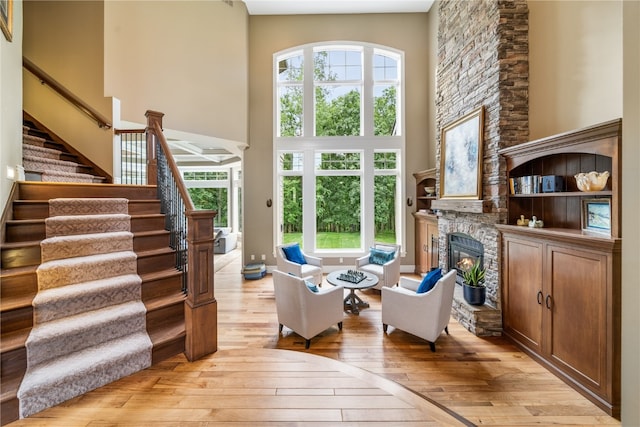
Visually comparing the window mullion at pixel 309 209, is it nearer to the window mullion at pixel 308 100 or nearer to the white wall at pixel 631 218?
the window mullion at pixel 308 100

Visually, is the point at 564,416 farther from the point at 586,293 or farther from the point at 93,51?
the point at 93,51

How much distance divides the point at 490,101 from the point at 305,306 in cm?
349

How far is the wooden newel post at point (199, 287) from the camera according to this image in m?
2.24

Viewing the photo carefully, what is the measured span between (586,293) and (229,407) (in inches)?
120

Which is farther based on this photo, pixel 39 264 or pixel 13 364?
pixel 39 264

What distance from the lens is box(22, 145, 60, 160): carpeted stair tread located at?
3.30m

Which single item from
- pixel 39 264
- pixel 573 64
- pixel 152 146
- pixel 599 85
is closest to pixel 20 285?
pixel 39 264

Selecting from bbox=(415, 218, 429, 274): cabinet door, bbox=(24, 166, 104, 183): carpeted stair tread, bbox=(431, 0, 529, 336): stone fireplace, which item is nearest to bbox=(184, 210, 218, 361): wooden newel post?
bbox=(24, 166, 104, 183): carpeted stair tread

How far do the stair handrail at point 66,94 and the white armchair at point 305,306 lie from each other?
4063 millimetres

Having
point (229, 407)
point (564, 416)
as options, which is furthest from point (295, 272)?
point (564, 416)

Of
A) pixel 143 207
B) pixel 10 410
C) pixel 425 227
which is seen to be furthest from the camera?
pixel 425 227

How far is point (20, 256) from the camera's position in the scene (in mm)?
2197

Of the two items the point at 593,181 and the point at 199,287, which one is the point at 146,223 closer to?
the point at 199,287

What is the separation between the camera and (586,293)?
7.22 feet
